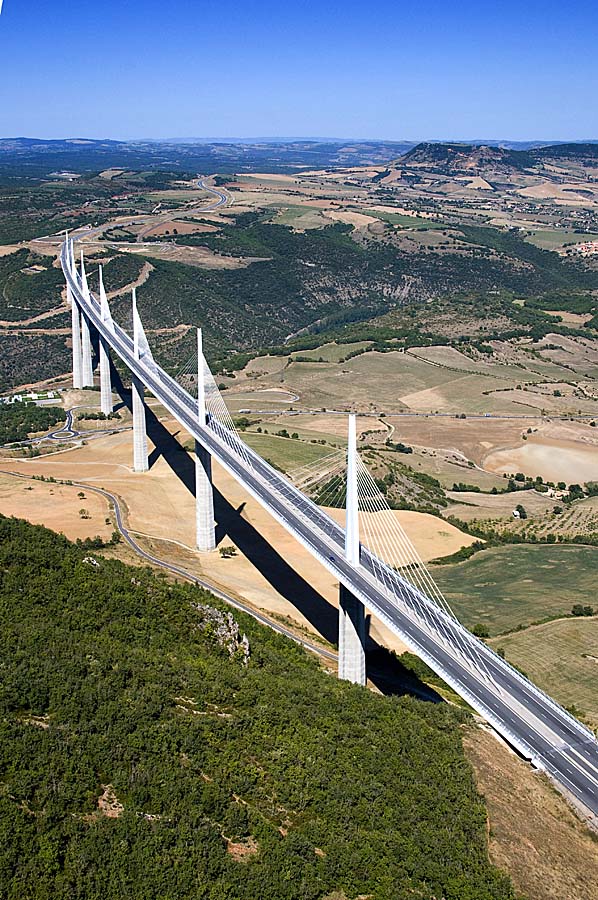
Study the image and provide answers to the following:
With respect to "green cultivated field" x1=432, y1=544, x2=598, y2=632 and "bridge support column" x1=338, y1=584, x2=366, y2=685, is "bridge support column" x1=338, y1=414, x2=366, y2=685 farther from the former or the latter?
"green cultivated field" x1=432, y1=544, x2=598, y2=632

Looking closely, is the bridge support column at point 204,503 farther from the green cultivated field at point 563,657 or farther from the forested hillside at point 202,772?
the green cultivated field at point 563,657

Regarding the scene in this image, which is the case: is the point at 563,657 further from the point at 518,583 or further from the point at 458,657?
the point at 458,657

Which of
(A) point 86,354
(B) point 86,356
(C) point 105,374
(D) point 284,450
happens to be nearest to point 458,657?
(D) point 284,450

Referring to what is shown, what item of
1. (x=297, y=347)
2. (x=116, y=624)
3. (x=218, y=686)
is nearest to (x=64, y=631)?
(x=116, y=624)

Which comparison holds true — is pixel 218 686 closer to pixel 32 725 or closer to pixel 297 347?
pixel 32 725

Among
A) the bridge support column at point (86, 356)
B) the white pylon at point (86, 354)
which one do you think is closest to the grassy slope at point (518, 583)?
the white pylon at point (86, 354)

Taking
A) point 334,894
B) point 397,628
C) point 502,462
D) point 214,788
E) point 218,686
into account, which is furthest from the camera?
point 502,462
